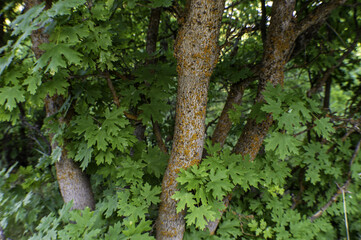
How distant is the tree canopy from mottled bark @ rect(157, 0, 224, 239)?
11 millimetres

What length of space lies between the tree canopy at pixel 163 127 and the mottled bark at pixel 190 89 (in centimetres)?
1

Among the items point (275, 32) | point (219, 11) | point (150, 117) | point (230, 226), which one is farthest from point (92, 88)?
point (230, 226)

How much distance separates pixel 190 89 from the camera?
201cm

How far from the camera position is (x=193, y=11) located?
1843 mm

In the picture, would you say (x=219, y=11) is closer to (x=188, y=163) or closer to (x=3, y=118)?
(x=188, y=163)

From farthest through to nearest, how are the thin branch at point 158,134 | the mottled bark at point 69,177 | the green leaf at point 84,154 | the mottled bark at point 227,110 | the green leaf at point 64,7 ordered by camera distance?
the mottled bark at point 227,110 → the thin branch at point 158,134 → the mottled bark at point 69,177 → the green leaf at point 84,154 → the green leaf at point 64,7

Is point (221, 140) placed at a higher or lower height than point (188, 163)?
higher

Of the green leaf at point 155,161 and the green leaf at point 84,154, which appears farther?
the green leaf at point 155,161

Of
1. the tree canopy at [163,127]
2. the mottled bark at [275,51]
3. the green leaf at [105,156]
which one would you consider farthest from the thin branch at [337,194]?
the green leaf at [105,156]

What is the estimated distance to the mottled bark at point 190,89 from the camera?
6.10ft

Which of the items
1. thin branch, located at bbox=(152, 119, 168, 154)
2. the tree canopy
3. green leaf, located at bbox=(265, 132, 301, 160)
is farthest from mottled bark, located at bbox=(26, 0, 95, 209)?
green leaf, located at bbox=(265, 132, 301, 160)

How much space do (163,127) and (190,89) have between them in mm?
1522

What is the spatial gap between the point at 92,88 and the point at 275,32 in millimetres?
2121

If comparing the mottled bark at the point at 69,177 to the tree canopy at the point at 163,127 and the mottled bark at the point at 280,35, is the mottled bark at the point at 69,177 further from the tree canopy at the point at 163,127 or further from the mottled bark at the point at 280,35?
the mottled bark at the point at 280,35
